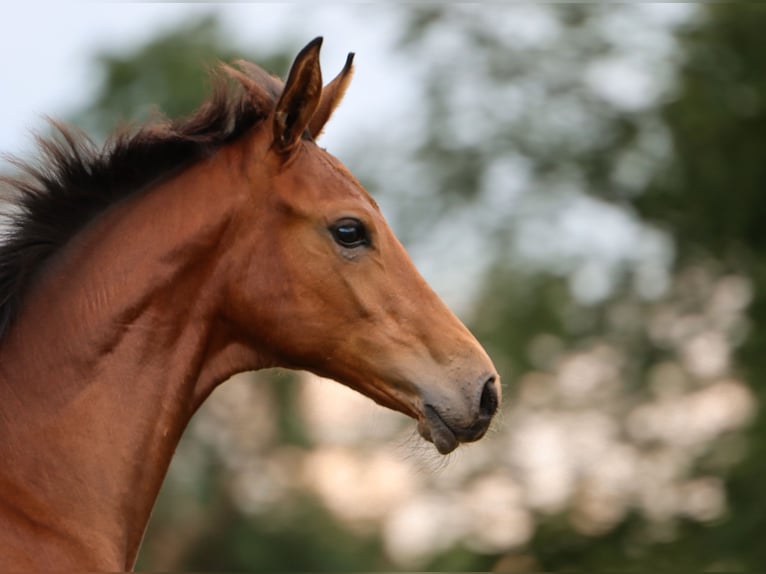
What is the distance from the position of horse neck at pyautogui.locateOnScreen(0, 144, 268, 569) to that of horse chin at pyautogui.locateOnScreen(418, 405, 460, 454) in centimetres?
64

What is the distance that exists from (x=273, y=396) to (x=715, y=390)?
11.0 meters

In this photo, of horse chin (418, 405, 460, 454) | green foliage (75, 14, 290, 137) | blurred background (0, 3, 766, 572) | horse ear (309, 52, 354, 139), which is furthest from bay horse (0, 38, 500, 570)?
green foliage (75, 14, 290, 137)

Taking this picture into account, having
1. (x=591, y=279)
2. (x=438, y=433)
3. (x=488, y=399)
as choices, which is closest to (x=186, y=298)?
(x=438, y=433)

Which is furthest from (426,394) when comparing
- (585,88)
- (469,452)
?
(585,88)

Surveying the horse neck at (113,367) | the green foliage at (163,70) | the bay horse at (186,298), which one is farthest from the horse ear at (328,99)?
the green foliage at (163,70)

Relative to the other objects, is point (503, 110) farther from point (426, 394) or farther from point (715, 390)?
point (426, 394)

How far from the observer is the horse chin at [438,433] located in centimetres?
375

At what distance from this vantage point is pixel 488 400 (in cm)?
378

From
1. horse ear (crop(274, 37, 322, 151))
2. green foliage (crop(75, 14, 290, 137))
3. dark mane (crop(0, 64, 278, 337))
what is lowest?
dark mane (crop(0, 64, 278, 337))

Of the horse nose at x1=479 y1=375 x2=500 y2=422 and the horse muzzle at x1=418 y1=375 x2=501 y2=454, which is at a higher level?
the horse nose at x1=479 y1=375 x2=500 y2=422

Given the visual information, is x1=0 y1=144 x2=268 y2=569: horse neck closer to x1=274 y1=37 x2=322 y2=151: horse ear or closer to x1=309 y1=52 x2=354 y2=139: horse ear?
x1=274 y1=37 x2=322 y2=151: horse ear

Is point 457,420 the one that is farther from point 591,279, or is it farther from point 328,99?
point 591,279

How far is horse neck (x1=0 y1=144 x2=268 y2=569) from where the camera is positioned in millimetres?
3404

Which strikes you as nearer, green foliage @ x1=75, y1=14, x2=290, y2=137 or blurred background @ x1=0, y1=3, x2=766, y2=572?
blurred background @ x1=0, y1=3, x2=766, y2=572
